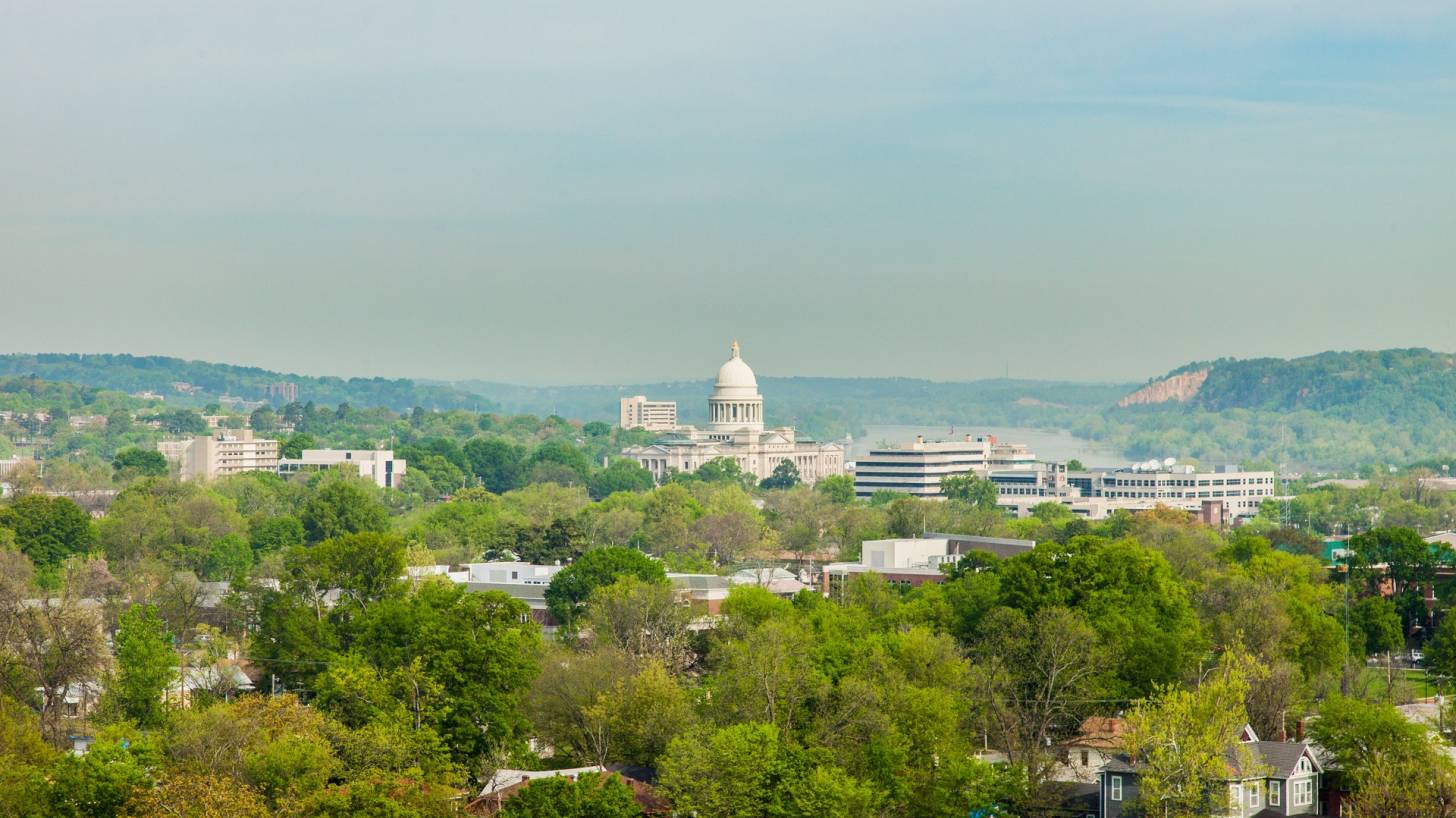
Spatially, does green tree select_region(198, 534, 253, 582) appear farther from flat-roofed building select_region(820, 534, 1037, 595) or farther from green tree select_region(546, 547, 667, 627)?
flat-roofed building select_region(820, 534, 1037, 595)

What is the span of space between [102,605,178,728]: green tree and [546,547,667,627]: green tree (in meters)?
23.5

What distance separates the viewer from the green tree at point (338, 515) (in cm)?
11650

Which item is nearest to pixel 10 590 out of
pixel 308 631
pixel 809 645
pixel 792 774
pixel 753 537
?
pixel 308 631

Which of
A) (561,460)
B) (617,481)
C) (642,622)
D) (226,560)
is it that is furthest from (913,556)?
(561,460)

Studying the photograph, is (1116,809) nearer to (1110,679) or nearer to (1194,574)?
(1110,679)

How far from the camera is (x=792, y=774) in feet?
156

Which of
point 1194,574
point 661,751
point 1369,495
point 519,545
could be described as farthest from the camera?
point 1369,495

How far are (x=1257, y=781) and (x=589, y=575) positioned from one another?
36010 mm

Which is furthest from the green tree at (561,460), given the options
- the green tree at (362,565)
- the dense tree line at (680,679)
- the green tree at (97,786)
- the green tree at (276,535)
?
the green tree at (97,786)

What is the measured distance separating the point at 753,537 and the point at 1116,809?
239ft

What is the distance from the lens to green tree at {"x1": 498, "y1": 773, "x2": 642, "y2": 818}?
46.0 meters

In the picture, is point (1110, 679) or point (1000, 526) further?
point (1000, 526)

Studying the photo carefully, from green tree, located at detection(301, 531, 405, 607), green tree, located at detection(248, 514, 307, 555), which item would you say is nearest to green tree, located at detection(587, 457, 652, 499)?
green tree, located at detection(248, 514, 307, 555)

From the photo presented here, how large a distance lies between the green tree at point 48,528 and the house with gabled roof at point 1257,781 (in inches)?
2460
